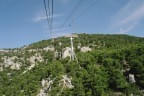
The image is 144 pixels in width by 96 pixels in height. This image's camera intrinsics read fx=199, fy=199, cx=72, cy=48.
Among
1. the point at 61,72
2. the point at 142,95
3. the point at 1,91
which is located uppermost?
the point at 61,72

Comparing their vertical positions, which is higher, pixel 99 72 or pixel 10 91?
pixel 99 72

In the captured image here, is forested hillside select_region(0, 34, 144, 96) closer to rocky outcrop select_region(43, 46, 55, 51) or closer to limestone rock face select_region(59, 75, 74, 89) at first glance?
limestone rock face select_region(59, 75, 74, 89)

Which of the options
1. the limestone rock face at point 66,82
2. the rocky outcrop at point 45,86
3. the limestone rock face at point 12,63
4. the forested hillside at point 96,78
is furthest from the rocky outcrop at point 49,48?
the limestone rock face at point 66,82

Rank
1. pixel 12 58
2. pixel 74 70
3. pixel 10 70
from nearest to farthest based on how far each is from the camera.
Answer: pixel 74 70 < pixel 10 70 < pixel 12 58

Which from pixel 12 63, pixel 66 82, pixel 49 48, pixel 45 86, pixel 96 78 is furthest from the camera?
pixel 49 48

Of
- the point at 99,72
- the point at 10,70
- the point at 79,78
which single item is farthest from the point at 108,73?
the point at 10,70

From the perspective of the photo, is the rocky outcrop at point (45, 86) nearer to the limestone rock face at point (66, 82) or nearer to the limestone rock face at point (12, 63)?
the limestone rock face at point (66, 82)

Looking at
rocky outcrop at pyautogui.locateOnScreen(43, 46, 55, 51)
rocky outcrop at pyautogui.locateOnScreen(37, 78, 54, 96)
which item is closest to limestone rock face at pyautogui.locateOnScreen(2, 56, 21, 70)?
rocky outcrop at pyautogui.locateOnScreen(43, 46, 55, 51)

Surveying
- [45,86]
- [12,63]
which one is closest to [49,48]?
[12,63]

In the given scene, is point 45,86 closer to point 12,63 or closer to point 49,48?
point 12,63

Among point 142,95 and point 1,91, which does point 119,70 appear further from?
point 1,91

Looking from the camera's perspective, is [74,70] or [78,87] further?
[74,70]
